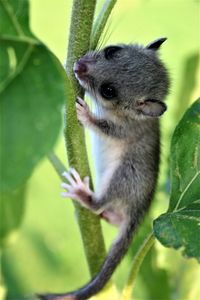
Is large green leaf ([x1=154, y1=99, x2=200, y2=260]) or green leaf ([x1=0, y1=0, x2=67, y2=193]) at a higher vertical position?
green leaf ([x1=0, y1=0, x2=67, y2=193])

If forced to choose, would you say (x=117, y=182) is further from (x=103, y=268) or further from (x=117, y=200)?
(x=103, y=268)

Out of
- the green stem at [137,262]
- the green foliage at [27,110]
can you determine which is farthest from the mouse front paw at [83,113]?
the green foliage at [27,110]

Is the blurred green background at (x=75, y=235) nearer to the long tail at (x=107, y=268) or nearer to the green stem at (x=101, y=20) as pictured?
the long tail at (x=107, y=268)

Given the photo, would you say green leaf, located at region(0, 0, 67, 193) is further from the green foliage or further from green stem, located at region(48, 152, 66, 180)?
green stem, located at region(48, 152, 66, 180)

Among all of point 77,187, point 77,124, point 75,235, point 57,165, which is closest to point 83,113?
point 77,187

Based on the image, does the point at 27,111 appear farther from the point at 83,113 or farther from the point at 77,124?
the point at 83,113

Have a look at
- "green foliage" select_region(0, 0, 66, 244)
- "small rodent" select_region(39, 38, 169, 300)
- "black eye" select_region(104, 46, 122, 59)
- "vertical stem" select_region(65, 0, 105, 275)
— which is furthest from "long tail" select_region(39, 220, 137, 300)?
"green foliage" select_region(0, 0, 66, 244)

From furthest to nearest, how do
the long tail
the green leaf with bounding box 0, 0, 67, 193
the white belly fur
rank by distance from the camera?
the white belly fur → the long tail → the green leaf with bounding box 0, 0, 67, 193
